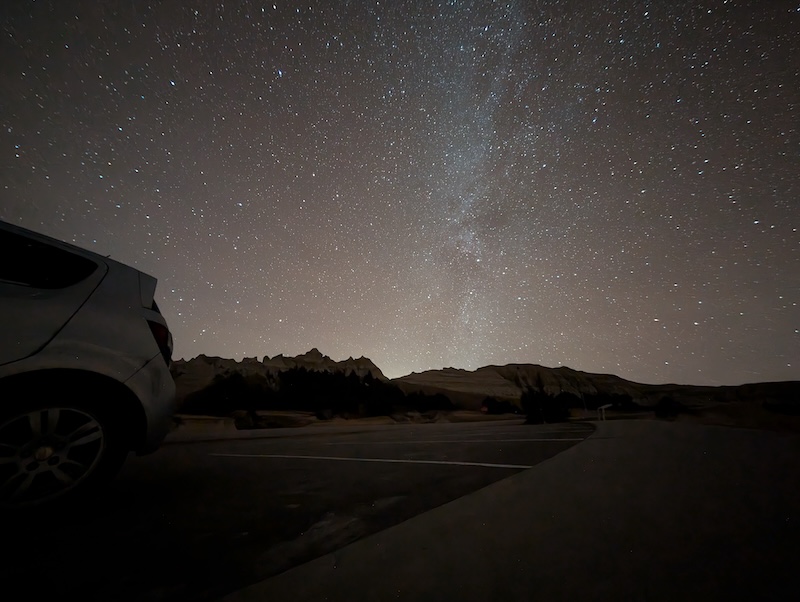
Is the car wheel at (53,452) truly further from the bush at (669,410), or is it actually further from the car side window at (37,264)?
the bush at (669,410)

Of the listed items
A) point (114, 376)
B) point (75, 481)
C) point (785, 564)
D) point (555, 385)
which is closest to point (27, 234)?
point (114, 376)

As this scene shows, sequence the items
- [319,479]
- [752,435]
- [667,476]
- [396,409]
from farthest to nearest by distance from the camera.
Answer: [396,409], [752,435], [319,479], [667,476]

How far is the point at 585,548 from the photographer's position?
1.48 meters

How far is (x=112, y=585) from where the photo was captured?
4.32ft

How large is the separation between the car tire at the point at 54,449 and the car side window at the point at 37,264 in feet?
2.59

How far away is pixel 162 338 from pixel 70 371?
59 cm

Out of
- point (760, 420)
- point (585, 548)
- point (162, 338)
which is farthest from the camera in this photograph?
point (760, 420)

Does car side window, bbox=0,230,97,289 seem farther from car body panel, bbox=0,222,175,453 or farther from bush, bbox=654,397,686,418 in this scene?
bush, bbox=654,397,686,418

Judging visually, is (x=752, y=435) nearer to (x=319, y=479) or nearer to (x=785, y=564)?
(x=785, y=564)

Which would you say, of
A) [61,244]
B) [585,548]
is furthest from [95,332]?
[585,548]

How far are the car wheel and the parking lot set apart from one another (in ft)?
0.51

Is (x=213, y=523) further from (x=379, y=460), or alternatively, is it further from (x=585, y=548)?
(x=379, y=460)

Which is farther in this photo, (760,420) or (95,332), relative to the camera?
(760,420)

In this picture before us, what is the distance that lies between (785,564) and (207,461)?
191 inches
